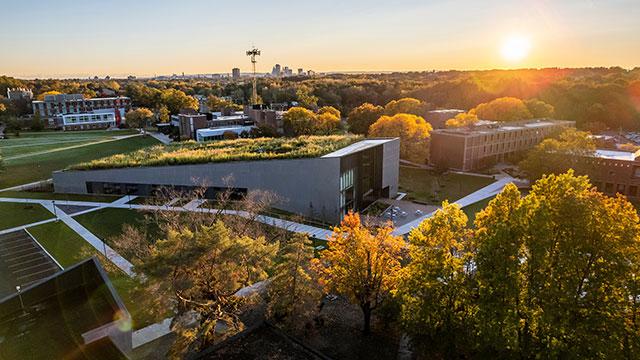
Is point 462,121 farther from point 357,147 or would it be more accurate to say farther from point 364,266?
point 364,266

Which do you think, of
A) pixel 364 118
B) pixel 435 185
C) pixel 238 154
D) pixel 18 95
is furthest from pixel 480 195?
pixel 18 95

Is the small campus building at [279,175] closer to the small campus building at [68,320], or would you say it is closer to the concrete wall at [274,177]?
the concrete wall at [274,177]

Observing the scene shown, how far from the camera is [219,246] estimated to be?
1508 centimetres

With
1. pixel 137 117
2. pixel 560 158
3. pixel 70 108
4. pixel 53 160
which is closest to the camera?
pixel 560 158

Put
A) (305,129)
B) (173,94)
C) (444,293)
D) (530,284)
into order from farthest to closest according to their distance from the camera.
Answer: (173,94)
(305,129)
(444,293)
(530,284)

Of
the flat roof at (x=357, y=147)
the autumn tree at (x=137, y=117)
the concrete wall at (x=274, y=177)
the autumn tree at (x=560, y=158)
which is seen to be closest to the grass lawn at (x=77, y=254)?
the concrete wall at (x=274, y=177)

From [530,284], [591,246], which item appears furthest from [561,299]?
[591,246]

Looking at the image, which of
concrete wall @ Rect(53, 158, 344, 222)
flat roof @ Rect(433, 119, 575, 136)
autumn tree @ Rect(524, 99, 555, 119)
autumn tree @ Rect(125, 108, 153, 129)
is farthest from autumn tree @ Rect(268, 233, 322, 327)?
autumn tree @ Rect(125, 108, 153, 129)

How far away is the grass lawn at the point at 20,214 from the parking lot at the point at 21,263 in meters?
2.72

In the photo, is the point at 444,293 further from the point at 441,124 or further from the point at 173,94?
the point at 173,94

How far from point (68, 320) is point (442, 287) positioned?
14.1m

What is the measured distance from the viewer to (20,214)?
32062 mm

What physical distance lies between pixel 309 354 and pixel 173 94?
91.9m

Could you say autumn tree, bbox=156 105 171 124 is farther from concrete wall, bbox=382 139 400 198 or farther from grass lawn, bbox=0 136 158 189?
concrete wall, bbox=382 139 400 198
